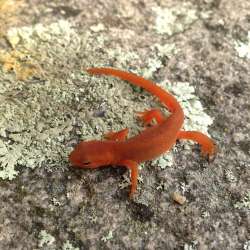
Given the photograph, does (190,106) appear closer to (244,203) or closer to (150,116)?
(150,116)

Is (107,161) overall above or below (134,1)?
below

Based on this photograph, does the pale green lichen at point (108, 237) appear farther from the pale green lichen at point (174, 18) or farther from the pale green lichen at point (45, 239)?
the pale green lichen at point (174, 18)

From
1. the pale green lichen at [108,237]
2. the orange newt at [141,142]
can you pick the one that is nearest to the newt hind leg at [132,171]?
the orange newt at [141,142]

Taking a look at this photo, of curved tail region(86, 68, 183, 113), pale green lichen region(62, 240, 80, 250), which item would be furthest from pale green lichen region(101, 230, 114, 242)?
curved tail region(86, 68, 183, 113)

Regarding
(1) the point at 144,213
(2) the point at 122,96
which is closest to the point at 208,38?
(2) the point at 122,96

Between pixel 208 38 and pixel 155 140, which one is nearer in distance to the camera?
pixel 155 140

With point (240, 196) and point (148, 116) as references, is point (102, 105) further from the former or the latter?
point (240, 196)

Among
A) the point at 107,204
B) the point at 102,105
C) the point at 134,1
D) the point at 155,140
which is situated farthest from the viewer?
the point at 134,1
